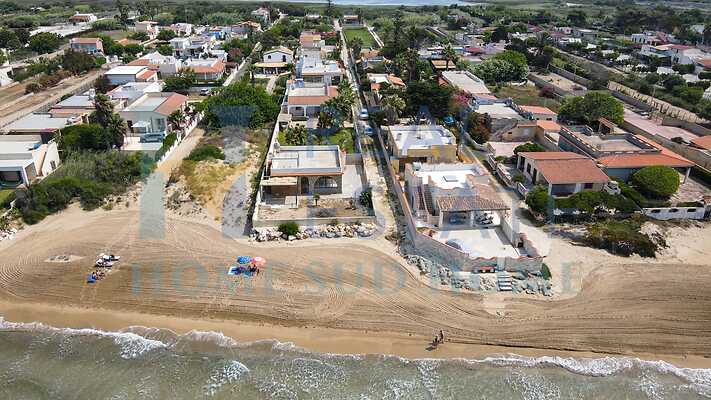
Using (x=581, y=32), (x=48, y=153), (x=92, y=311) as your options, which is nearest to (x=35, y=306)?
(x=92, y=311)

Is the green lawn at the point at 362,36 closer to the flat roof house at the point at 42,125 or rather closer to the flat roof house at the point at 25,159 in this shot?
the flat roof house at the point at 42,125

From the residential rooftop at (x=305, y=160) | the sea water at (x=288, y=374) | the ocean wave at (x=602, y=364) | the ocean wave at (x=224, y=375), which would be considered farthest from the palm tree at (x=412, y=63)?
the ocean wave at (x=224, y=375)

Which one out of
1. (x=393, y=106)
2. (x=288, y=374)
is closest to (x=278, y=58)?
(x=393, y=106)

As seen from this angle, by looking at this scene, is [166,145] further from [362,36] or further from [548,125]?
[362,36]

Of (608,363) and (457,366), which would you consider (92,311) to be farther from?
(608,363)

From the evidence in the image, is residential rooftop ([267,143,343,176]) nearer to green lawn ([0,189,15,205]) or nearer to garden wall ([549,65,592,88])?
green lawn ([0,189,15,205])
